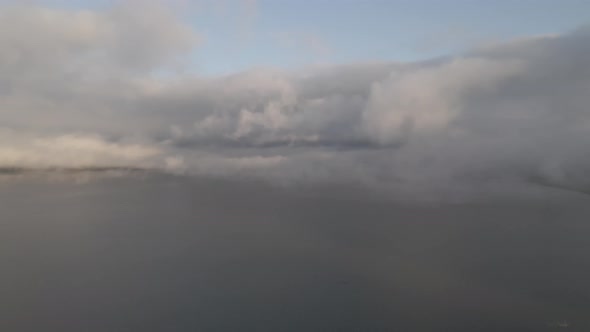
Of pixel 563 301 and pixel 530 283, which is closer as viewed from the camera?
pixel 563 301

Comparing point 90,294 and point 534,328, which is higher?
point 90,294

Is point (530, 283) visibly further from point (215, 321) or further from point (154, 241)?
point (154, 241)

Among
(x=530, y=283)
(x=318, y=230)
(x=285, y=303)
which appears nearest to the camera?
(x=285, y=303)

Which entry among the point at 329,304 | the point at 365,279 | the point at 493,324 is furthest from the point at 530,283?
the point at 329,304

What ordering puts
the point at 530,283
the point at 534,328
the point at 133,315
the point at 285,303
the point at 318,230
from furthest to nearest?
the point at 318,230
the point at 530,283
the point at 285,303
the point at 133,315
the point at 534,328

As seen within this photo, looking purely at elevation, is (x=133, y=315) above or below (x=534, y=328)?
above

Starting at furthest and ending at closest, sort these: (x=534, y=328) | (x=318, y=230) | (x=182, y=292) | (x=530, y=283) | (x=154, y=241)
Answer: (x=318, y=230) → (x=154, y=241) → (x=530, y=283) → (x=182, y=292) → (x=534, y=328)

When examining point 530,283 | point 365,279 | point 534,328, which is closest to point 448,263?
point 530,283

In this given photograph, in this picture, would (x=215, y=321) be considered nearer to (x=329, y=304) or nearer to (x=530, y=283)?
(x=329, y=304)

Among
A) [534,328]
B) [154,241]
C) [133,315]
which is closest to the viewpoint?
[534,328]
